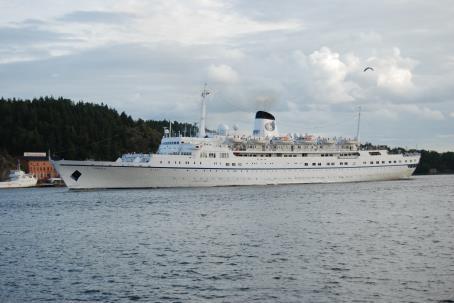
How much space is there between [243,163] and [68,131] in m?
70.7

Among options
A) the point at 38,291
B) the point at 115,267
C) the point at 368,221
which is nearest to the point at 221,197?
the point at 368,221

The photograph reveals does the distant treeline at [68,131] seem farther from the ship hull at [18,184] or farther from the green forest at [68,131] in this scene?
the ship hull at [18,184]

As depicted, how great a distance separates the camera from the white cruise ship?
236 feet

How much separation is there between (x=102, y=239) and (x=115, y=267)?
326 inches

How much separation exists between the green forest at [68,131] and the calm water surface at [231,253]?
84065 millimetres

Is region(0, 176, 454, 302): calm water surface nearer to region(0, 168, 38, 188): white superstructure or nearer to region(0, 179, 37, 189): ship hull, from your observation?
region(0, 179, 37, 189): ship hull

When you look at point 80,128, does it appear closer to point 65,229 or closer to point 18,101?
point 18,101

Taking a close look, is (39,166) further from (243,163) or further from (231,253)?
(231,253)

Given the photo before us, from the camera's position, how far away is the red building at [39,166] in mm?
130250

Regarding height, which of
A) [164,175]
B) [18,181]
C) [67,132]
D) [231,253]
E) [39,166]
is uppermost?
[67,132]

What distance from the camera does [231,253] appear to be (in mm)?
29141

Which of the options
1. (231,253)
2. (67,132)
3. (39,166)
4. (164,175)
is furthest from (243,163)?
(67,132)

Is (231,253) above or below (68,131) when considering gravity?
below

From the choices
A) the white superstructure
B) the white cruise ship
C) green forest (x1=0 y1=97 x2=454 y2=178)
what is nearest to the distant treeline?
green forest (x1=0 y1=97 x2=454 y2=178)
